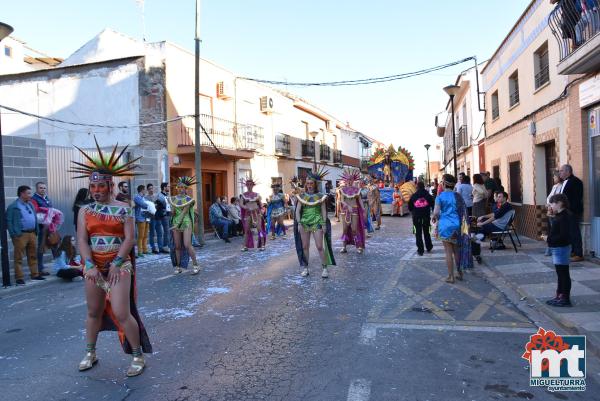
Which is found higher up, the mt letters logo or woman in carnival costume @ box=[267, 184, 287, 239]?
woman in carnival costume @ box=[267, 184, 287, 239]

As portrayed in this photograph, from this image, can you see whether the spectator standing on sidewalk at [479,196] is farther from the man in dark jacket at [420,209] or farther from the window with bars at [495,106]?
the window with bars at [495,106]

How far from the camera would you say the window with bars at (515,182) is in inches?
566

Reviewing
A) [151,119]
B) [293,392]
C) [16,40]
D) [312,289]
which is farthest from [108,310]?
[16,40]

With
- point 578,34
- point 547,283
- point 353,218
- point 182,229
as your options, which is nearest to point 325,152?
point 353,218

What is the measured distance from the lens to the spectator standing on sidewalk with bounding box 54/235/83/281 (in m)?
9.07

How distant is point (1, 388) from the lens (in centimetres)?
398

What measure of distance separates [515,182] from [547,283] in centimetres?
862

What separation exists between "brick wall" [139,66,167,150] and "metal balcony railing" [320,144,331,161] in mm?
20190

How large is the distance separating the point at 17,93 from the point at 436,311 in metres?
19.3

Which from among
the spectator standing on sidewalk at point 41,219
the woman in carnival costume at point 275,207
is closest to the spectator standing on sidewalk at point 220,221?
the woman in carnival costume at point 275,207

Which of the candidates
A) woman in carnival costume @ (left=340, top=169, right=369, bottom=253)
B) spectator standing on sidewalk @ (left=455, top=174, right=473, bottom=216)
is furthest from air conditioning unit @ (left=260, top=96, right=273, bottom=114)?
spectator standing on sidewalk @ (left=455, top=174, right=473, bottom=216)

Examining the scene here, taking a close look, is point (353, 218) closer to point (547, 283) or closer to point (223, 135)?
point (547, 283)

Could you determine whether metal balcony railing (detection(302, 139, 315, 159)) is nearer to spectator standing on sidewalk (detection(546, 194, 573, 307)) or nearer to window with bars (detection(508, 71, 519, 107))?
window with bars (detection(508, 71, 519, 107))

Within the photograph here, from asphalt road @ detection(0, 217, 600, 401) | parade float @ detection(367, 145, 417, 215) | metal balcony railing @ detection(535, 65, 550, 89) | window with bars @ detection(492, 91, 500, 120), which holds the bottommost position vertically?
asphalt road @ detection(0, 217, 600, 401)
